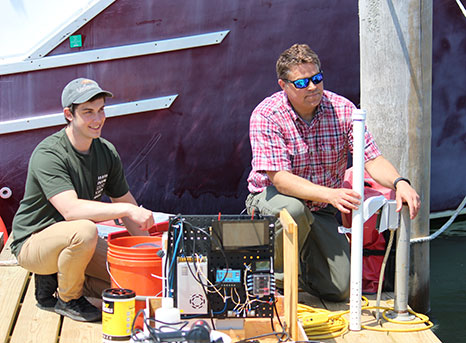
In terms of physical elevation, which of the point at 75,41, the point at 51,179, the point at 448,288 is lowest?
the point at 448,288

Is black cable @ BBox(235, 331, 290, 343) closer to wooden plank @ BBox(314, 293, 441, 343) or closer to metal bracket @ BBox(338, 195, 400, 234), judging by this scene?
wooden plank @ BBox(314, 293, 441, 343)

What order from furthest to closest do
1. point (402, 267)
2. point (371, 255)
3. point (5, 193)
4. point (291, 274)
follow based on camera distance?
point (5, 193) < point (371, 255) < point (402, 267) < point (291, 274)

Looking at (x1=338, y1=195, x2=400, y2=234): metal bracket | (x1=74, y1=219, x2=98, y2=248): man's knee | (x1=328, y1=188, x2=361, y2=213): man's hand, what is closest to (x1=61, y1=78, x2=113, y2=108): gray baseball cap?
(x1=74, y1=219, x2=98, y2=248): man's knee

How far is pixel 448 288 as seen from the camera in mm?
5055

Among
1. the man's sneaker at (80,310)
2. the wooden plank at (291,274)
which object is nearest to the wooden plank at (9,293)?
the man's sneaker at (80,310)

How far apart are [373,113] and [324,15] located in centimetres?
183

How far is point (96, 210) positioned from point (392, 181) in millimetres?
1434

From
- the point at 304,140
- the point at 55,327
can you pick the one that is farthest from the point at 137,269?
the point at 304,140

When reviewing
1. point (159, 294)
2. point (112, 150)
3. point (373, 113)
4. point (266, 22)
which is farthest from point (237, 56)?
point (159, 294)

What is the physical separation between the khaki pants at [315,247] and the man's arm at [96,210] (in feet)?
2.22

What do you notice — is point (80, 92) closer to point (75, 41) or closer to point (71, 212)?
point (71, 212)

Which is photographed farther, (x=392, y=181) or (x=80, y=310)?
(x=392, y=181)

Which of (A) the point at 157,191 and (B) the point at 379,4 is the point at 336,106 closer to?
(B) the point at 379,4

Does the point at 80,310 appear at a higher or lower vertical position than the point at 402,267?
lower
